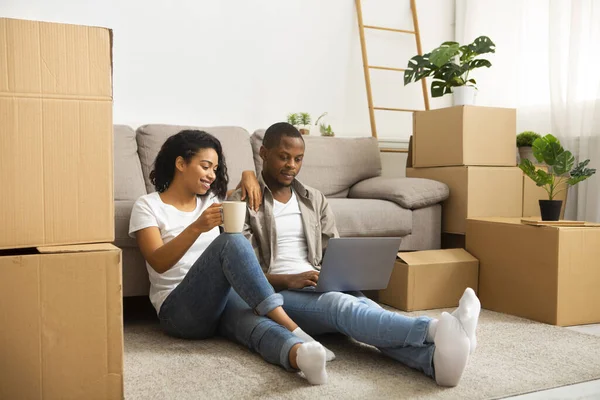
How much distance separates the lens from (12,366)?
3.55 ft

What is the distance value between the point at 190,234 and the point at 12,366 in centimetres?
76

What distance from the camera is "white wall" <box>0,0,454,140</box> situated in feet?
10.8

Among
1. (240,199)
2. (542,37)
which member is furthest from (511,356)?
(542,37)

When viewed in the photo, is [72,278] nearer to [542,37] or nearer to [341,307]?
[341,307]

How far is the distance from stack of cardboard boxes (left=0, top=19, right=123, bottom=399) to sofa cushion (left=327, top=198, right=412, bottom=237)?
158cm

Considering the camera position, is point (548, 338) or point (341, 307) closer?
point (341, 307)

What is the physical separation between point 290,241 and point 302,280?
23 cm

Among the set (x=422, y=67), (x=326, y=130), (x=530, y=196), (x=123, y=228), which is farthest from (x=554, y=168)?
(x=123, y=228)

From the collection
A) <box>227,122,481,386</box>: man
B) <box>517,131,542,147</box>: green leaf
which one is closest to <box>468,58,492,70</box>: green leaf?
<box>517,131,542,147</box>: green leaf

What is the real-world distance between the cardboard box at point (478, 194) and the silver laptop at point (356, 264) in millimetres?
1086

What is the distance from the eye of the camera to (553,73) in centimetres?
342

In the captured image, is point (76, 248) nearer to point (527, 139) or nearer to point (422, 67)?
point (422, 67)

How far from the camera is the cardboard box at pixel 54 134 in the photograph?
1.08 metres

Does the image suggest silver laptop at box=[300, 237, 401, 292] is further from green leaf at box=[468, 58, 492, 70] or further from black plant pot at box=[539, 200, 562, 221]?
green leaf at box=[468, 58, 492, 70]
